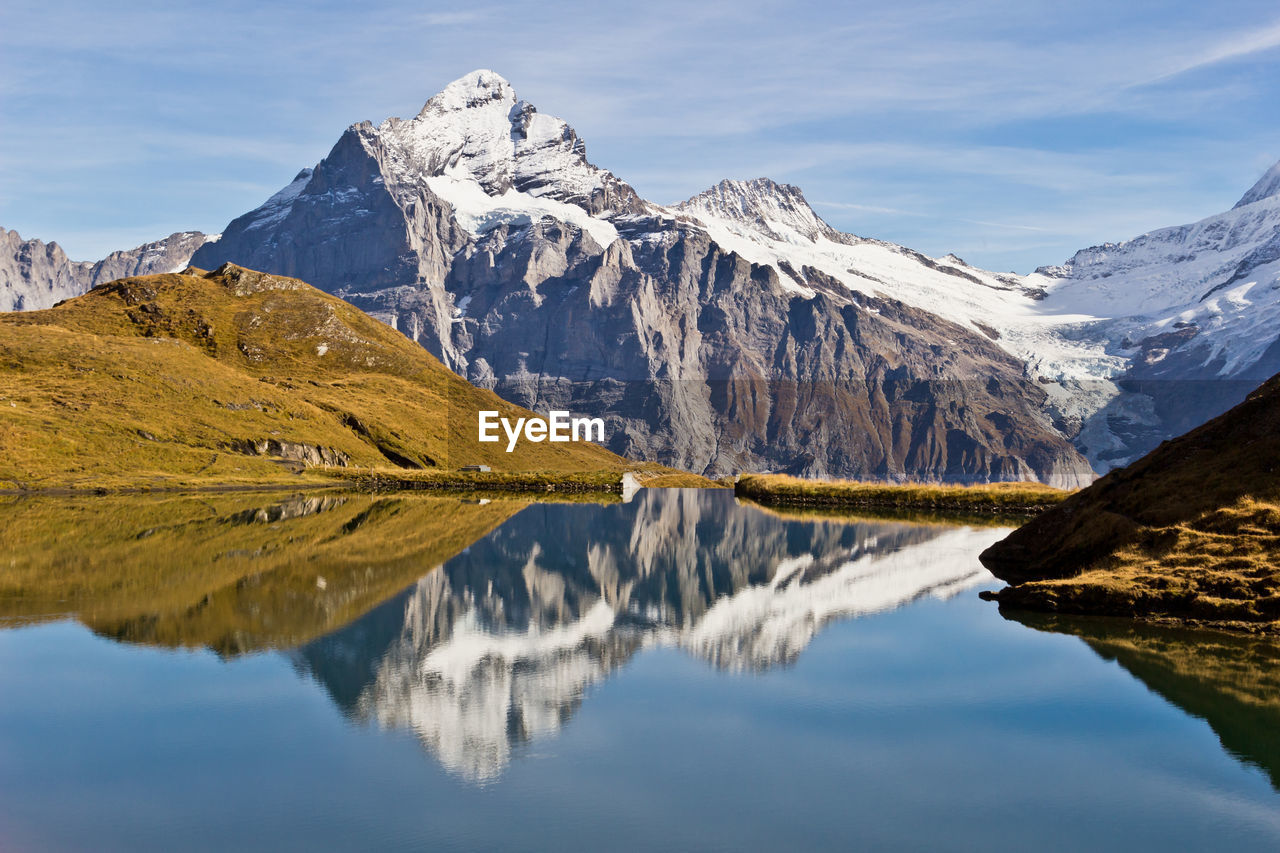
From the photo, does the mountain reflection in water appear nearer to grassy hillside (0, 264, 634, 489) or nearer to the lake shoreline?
the lake shoreline

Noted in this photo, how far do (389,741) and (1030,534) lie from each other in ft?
120

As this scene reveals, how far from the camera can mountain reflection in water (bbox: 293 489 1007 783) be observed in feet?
84.2

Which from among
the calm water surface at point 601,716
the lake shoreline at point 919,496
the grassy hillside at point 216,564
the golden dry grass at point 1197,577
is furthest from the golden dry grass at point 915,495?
the golden dry grass at point 1197,577

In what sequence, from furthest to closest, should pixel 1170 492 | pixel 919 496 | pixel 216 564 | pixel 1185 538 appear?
pixel 919 496, pixel 216 564, pixel 1170 492, pixel 1185 538

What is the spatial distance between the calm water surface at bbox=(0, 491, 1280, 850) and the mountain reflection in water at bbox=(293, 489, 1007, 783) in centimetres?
19

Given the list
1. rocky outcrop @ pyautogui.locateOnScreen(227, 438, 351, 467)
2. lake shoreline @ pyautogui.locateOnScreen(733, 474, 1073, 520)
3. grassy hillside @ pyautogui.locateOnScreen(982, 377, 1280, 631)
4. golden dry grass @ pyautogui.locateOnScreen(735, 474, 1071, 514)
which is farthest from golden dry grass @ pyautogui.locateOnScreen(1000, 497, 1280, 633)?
→ rocky outcrop @ pyautogui.locateOnScreen(227, 438, 351, 467)

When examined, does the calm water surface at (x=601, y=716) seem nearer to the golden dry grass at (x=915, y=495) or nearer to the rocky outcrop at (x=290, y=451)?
the golden dry grass at (x=915, y=495)

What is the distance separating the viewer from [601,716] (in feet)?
81.7

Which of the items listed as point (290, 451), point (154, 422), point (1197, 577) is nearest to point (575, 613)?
point (1197, 577)

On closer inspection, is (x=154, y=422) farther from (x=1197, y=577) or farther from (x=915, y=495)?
(x=1197, y=577)

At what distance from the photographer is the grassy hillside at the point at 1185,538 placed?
3528 centimetres

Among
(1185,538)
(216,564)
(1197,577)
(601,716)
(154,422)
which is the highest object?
(154,422)

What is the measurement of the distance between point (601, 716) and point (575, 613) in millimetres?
14584

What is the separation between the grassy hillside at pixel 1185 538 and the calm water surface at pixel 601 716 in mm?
2150
